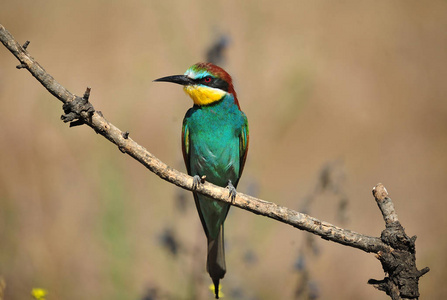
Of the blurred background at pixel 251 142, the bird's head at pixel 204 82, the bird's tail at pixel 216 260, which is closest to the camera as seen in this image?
the bird's tail at pixel 216 260

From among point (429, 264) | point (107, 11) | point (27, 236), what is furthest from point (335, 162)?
point (107, 11)

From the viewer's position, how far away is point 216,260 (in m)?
2.79

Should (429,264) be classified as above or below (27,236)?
above

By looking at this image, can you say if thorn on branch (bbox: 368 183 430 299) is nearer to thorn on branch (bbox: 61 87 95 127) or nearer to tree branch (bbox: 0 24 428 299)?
tree branch (bbox: 0 24 428 299)

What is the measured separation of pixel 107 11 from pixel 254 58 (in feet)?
6.01

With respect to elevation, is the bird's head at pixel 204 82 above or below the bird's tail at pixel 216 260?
above

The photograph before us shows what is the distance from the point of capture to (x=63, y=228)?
12.3 ft

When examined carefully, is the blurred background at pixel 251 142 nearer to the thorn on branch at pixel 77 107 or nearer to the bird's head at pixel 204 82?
the bird's head at pixel 204 82

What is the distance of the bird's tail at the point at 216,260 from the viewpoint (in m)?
2.70

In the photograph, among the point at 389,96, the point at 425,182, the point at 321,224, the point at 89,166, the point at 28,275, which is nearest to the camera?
the point at 321,224

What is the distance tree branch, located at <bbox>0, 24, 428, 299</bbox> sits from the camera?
6.55 ft

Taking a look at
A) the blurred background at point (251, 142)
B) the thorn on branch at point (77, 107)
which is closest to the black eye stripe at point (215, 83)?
the blurred background at point (251, 142)

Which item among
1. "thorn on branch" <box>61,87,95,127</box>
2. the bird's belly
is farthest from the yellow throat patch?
"thorn on branch" <box>61,87,95,127</box>

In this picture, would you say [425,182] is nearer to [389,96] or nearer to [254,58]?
[389,96]
